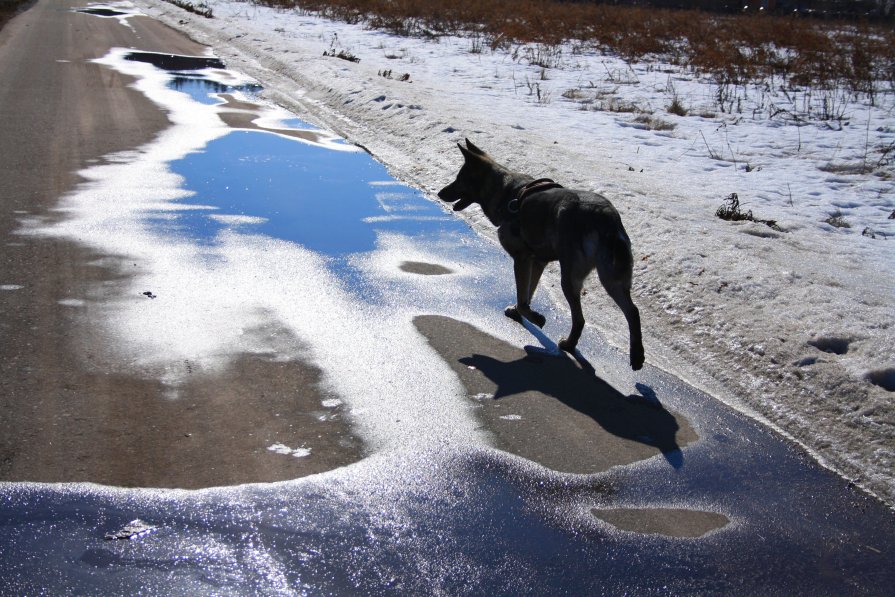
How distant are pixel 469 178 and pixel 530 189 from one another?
39.7 inches

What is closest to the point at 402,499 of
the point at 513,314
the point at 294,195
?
the point at 513,314

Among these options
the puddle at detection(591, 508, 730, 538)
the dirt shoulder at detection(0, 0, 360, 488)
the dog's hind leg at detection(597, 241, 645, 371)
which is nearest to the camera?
the puddle at detection(591, 508, 730, 538)

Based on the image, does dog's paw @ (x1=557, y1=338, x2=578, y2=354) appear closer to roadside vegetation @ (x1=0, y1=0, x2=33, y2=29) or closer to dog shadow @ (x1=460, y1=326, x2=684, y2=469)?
dog shadow @ (x1=460, y1=326, x2=684, y2=469)

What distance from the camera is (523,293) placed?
20.7 feet

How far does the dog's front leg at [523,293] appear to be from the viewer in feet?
20.4

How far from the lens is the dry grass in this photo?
20656 mm

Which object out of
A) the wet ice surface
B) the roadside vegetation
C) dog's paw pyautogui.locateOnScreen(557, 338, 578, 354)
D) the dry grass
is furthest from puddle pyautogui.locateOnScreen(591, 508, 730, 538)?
the roadside vegetation

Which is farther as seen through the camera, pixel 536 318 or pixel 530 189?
pixel 530 189

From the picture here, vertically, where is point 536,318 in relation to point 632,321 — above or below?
below

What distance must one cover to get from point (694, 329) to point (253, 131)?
27.6 feet

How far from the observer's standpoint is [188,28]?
96.4ft

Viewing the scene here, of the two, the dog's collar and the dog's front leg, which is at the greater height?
the dog's collar

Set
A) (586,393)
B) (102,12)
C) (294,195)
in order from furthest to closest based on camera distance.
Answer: (102,12)
(294,195)
(586,393)

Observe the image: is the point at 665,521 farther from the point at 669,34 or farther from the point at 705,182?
the point at 669,34
